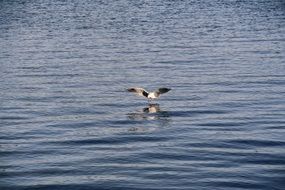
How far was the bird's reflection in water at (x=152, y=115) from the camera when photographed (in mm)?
31203

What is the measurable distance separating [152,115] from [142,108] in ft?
6.57

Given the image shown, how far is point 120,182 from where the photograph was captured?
68.2 ft

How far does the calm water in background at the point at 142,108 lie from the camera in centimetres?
2195

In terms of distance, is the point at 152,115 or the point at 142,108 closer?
the point at 152,115

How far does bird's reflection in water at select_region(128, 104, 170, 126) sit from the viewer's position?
31203 mm

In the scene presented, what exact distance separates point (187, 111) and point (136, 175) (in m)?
12.2

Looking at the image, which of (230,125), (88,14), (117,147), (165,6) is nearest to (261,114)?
(230,125)

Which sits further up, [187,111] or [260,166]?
[187,111]

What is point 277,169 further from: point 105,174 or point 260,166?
point 105,174

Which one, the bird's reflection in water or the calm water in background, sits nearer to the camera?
the calm water in background

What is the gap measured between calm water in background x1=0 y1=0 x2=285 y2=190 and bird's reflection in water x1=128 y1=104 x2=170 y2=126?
54mm

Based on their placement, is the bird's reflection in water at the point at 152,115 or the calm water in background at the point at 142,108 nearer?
the calm water in background at the point at 142,108

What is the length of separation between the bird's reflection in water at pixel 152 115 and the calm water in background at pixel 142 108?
0.18 ft

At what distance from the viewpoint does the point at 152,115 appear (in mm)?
32156
